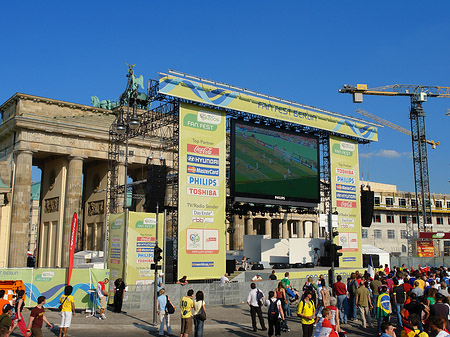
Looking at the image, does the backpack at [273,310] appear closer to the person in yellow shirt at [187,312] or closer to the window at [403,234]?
the person in yellow shirt at [187,312]

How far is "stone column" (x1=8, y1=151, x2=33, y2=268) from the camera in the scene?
42.0 metres

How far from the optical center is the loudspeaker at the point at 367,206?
41.1 meters

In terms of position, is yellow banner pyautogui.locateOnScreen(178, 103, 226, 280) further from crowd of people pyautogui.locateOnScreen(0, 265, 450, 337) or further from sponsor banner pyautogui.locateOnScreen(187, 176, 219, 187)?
crowd of people pyautogui.locateOnScreen(0, 265, 450, 337)

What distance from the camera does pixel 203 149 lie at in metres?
29.3

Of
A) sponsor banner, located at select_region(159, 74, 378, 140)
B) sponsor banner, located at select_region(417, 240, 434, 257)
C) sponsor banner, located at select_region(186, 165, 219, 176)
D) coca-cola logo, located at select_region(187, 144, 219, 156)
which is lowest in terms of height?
sponsor banner, located at select_region(417, 240, 434, 257)

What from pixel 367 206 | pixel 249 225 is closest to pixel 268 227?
pixel 249 225

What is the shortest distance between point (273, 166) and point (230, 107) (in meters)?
5.85

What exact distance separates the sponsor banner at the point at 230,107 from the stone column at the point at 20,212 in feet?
72.6

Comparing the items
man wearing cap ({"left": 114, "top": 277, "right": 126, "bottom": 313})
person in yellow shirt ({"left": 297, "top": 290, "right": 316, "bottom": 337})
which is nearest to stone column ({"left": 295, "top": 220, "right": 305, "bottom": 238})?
man wearing cap ({"left": 114, "top": 277, "right": 126, "bottom": 313})

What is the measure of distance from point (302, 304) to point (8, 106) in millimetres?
44717

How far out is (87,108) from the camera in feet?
168

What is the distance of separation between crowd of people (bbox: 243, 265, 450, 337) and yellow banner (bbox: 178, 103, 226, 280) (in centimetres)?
840

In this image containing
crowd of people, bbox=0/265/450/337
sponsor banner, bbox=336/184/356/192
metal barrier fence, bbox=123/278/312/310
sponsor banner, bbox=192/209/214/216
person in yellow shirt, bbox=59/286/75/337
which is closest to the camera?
crowd of people, bbox=0/265/450/337

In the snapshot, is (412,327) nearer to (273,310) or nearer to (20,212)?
(273,310)
